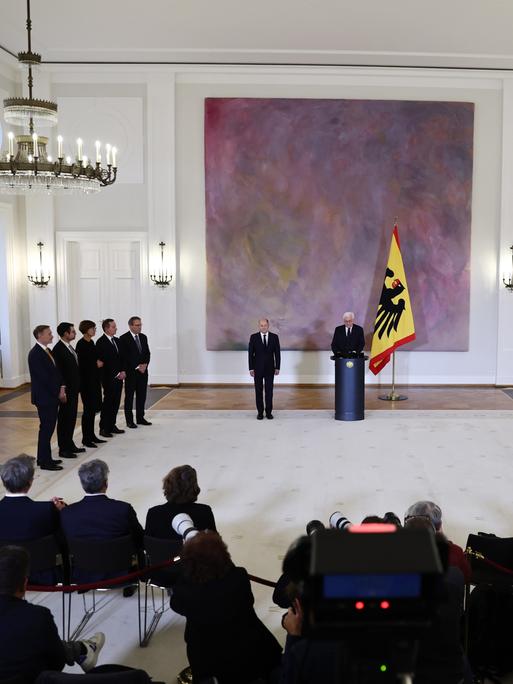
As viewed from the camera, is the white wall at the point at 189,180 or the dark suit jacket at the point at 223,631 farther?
the white wall at the point at 189,180

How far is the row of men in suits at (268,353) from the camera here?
11.0 meters

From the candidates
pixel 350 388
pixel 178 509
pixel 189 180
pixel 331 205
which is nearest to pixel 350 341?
pixel 350 388

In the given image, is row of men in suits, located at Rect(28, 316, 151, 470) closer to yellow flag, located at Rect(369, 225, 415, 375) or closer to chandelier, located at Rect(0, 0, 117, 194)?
chandelier, located at Rect(0, 0, 117, 194)

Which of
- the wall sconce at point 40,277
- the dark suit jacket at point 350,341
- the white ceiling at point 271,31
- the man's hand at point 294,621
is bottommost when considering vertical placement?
the man's hand at point 294,621

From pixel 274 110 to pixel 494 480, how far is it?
8928mm

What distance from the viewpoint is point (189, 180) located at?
46.0 feet

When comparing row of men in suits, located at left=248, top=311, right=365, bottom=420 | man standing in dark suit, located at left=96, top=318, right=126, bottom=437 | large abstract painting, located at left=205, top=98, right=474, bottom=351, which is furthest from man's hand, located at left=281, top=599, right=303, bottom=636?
large abstract painting, located at left=205, top=98, right=474, bottom=351

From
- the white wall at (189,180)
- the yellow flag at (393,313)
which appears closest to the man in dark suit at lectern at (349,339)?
the yellow flag at (393,313)

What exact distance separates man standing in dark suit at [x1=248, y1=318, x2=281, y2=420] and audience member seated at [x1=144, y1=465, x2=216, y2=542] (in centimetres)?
623

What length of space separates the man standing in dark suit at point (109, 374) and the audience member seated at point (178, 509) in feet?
17.0

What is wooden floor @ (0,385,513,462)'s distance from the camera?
11562mm

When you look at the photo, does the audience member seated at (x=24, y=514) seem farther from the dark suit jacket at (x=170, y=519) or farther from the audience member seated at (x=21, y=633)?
the audience member seated at (x=21, y=633)

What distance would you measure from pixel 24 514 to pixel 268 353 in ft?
→ 22.6

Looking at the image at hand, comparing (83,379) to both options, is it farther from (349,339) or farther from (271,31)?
(271,31)
